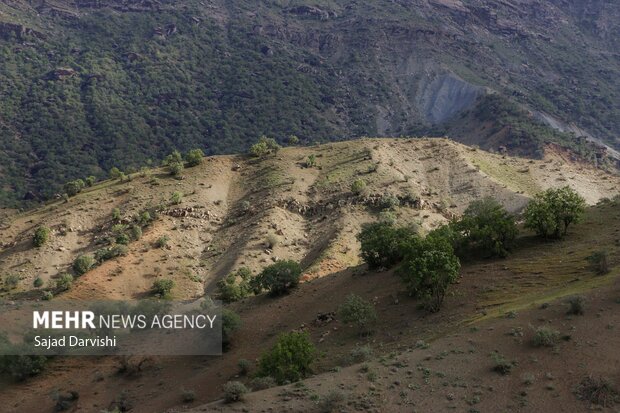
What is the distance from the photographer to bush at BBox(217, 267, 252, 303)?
50975mm

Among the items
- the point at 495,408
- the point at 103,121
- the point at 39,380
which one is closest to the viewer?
the point at 495,408

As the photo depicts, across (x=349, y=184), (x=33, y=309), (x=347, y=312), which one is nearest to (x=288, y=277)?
(x=347, y=312)

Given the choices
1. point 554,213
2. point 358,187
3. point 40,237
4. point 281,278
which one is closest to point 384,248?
point 281,278

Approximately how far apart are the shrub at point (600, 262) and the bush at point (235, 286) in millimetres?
28720

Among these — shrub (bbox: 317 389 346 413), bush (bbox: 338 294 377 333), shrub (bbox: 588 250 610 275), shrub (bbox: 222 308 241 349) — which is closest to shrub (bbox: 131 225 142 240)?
shrub (bbox: 222 308 241 349)

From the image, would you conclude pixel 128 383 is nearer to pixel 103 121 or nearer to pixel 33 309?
pixel 33 309

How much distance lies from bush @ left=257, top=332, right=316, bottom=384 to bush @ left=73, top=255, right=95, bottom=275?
35.3 m

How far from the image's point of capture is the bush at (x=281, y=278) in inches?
1828

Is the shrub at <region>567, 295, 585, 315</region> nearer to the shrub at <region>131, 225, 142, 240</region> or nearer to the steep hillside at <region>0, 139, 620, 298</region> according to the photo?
the steep hillside at <region>0, 139, 620, 298</region>

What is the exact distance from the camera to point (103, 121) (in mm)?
170875

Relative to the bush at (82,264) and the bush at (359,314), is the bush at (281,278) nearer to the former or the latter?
the bush at (359,314)

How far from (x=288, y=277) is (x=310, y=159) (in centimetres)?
3760

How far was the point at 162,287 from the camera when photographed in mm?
56906

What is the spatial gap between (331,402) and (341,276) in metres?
23.9
